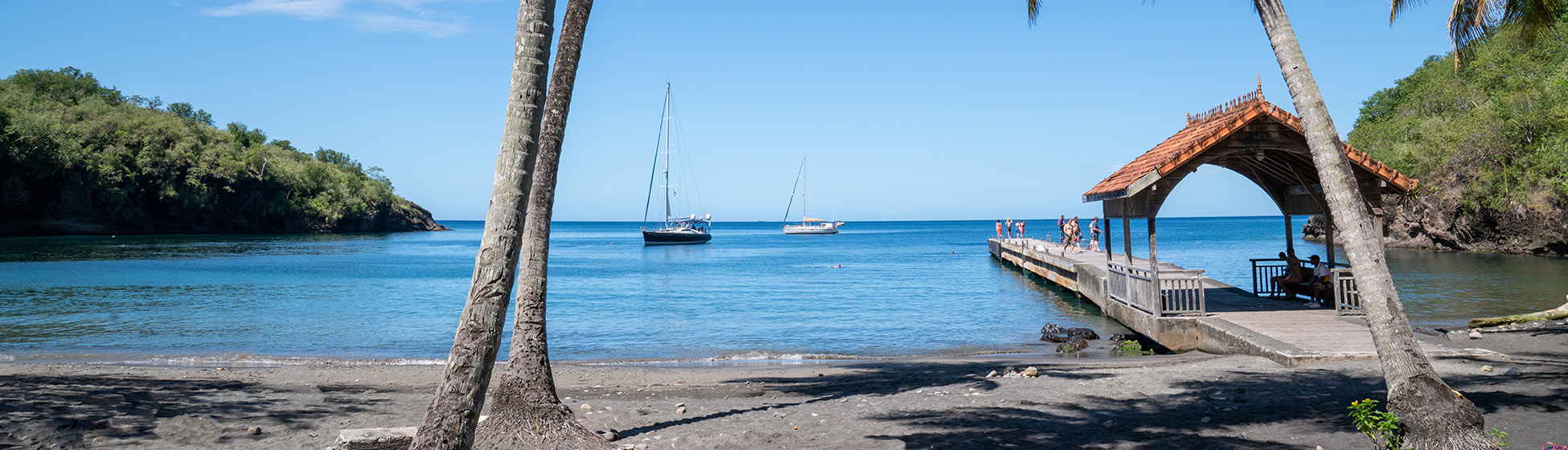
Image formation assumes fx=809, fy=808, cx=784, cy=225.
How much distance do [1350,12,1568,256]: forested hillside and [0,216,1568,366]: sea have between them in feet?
6.72

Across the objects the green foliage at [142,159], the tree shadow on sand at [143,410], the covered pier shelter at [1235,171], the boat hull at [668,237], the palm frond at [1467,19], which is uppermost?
the green foliage at [142,159]

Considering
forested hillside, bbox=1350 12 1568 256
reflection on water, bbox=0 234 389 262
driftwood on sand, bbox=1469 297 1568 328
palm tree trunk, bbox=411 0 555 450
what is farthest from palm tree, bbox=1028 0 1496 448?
reflection on water, bbox=0 234 389 262

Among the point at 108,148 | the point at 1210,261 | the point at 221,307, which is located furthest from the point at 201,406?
the point at 108,148

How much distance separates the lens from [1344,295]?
1204 cm

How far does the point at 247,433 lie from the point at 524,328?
2.87 metres

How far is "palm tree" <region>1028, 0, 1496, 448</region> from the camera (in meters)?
4.64

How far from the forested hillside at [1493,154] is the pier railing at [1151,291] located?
2018 centimetres

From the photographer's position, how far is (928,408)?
25.2ft

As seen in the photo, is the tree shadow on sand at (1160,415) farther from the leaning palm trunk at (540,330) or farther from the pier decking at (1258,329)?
the leaning palm trunk at (540,330)

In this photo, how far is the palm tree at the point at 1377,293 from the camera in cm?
464

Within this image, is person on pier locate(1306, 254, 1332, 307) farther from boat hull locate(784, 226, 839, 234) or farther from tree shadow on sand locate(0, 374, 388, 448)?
boat hull locate(784, 226, 839, 234)

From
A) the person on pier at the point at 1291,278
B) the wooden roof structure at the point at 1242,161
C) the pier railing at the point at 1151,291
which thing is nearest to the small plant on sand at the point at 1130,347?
the pier railing at the point at 1151,291

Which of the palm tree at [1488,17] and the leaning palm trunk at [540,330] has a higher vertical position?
the palm tree at [1488,17]

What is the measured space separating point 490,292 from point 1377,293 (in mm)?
5218
